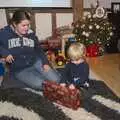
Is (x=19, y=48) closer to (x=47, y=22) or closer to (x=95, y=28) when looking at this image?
(x=95, y=28)

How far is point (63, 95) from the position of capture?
98.7 inches

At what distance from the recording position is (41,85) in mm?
2816

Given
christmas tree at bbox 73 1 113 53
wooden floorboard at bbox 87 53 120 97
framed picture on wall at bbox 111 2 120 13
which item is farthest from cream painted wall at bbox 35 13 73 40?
wooden floorboard at bbox 87 53 120 97

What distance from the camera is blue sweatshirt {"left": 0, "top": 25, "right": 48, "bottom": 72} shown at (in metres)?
2.84

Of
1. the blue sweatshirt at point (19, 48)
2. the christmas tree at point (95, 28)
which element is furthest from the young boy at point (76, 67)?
the christmas tree at point (95, 28)

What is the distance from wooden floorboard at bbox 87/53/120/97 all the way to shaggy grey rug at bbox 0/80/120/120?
0.20m

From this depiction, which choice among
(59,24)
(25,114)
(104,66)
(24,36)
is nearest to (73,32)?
(59,24)

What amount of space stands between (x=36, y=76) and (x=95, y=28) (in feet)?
4.15

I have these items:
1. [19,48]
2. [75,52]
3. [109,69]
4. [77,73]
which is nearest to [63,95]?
[77,73]

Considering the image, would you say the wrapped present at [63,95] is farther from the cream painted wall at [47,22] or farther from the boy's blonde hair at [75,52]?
the cream painted wall at [47,22]

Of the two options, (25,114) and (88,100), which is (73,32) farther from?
(25,114)

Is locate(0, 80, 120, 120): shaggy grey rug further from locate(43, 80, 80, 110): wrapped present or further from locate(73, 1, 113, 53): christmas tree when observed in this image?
locate(73, 1, 113, 53): christmas tree

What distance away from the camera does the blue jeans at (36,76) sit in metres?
2.86

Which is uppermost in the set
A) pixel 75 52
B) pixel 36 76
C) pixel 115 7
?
pixel 115 7
